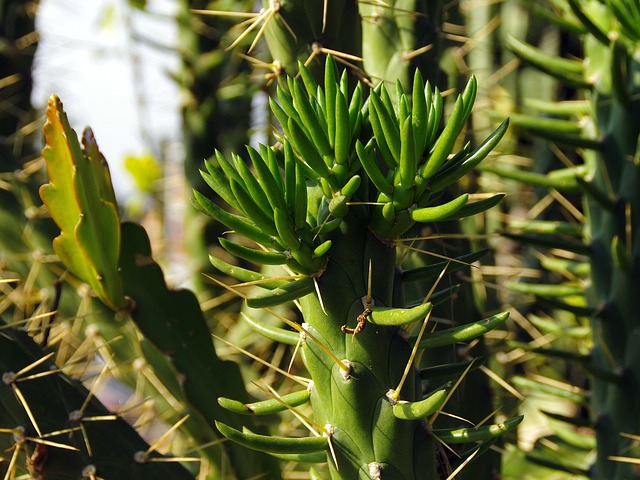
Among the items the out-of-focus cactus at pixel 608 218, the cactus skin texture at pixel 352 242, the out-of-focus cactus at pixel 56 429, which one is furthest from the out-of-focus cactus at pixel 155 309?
the out-of-focus cactus at pixel 608 218

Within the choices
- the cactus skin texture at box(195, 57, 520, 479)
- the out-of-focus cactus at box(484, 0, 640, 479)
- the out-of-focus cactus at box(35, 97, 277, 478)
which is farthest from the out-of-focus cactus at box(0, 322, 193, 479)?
the out-of-focus cactus at box(484, 0, 640, 479)

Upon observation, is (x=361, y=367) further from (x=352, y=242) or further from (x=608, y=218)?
(x=608, y=218)

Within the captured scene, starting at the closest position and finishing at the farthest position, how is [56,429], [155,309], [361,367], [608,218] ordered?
[361,367] → [56,429] → [155,309] → [608,218]

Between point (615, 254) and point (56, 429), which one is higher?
point (615, 254)

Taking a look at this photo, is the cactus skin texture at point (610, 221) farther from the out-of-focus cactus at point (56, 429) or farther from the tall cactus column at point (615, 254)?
the out-of-focus cactus at point (56, 429)

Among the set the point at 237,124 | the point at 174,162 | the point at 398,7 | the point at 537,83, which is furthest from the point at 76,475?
the point at 174,162

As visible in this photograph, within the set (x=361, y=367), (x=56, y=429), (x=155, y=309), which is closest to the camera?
(x=361, y=367)

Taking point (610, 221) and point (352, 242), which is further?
point (610, 221)

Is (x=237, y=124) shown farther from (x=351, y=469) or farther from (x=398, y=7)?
(x=351, y=469)

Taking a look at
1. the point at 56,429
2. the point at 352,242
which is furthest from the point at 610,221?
the point at 56,429
